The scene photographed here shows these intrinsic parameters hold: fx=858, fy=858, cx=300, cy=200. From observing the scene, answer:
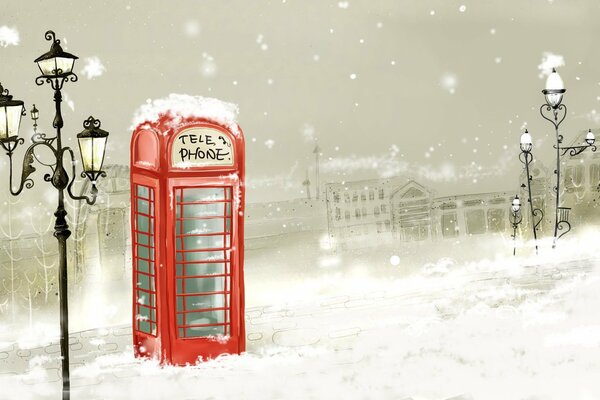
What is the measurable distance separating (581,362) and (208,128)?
480 cm

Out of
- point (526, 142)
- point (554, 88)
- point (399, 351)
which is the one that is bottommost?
point (399, 351)

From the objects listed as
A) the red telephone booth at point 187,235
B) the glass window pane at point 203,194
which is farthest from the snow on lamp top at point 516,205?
the glass window pane at point 203,194

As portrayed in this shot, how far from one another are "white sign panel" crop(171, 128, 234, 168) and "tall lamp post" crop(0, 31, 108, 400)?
2.65 feet

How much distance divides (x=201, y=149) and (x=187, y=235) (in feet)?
2.91

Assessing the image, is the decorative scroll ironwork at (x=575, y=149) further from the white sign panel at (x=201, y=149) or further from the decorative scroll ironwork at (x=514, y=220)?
the white sign panel at (x=201, y=149)

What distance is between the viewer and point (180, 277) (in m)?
8.75

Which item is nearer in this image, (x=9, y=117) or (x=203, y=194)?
(x=9, y=117)

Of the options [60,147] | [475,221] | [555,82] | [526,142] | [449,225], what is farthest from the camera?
[475,221]

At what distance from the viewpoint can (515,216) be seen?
40.6 feet

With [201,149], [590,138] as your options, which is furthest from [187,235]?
[590,138]

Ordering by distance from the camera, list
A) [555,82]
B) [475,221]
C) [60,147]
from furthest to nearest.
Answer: [475,221]
[555,82]
[60,147]

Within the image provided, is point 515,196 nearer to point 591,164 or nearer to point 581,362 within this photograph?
point 591,164

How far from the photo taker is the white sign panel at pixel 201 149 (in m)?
8.57

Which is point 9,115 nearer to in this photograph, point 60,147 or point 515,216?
point 60,147
